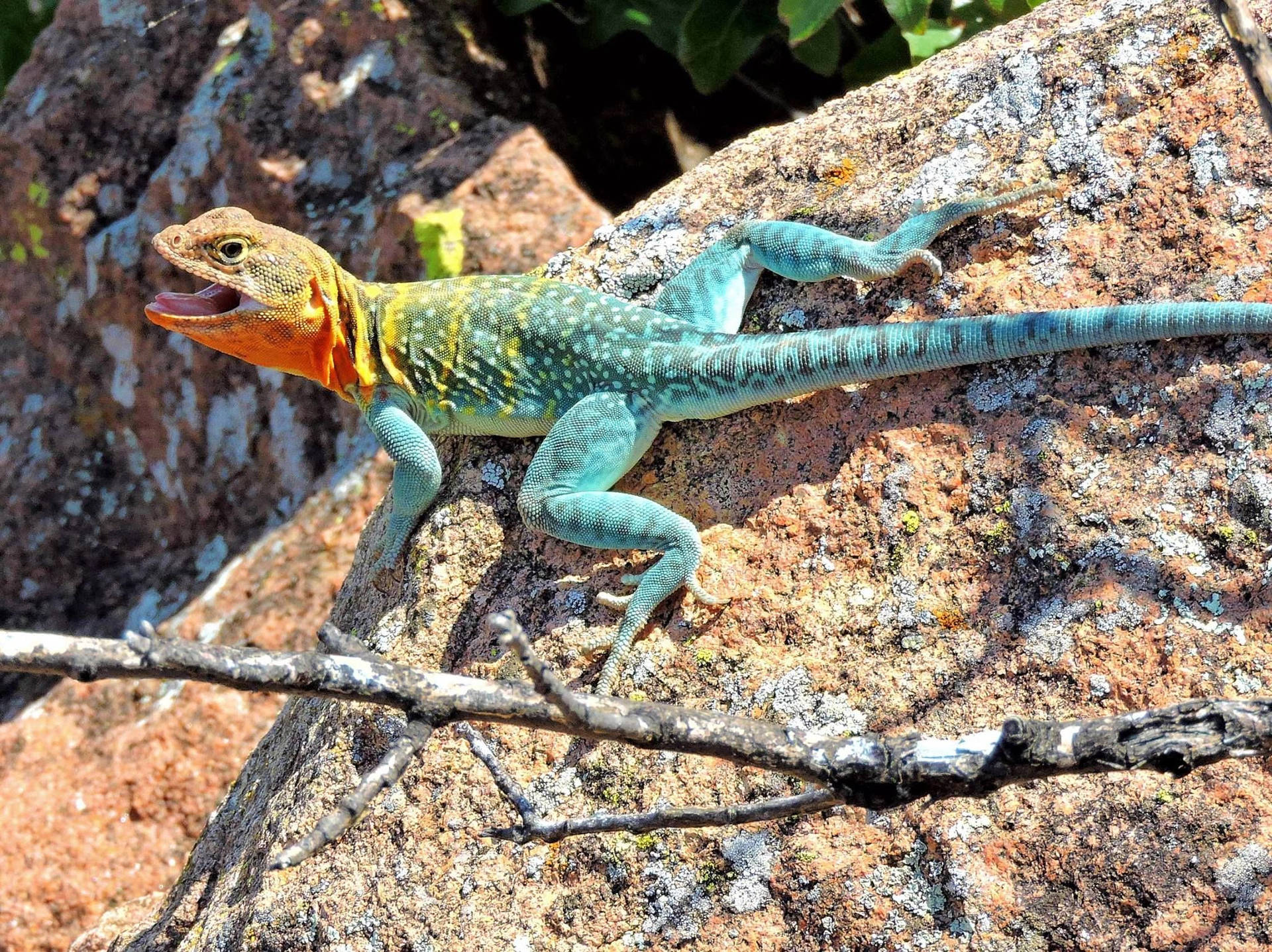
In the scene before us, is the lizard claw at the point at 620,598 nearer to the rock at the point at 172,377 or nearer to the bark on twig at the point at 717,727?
the bark on twig at the point at 717,727

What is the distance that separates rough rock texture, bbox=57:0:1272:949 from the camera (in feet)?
9.56

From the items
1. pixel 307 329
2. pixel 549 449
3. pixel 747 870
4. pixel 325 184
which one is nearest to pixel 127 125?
pixel 325 184

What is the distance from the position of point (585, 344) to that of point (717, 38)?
8.34 ft

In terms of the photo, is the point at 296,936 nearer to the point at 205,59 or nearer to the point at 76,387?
the point at 76,387

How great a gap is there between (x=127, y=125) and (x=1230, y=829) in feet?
21.2

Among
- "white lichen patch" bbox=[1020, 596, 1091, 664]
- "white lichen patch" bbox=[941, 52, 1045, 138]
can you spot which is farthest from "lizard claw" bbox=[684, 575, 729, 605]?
"white lichen patch" bbox=[941, 52, 1045, 138]

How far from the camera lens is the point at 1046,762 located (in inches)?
87.5

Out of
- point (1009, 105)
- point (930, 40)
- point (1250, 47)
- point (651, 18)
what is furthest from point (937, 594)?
point (651, 18)

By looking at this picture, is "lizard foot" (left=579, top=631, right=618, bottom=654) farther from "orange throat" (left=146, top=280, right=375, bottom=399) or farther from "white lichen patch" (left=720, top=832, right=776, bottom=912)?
"orange throat" (left=146, top=280, right=375, bottom=399)

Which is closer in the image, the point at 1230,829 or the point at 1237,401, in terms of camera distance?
the point at 1230,829

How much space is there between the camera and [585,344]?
3.96 metres

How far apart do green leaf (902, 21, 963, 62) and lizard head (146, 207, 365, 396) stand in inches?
104

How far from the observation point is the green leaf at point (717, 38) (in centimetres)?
580

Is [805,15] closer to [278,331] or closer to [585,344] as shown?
[585,344]
